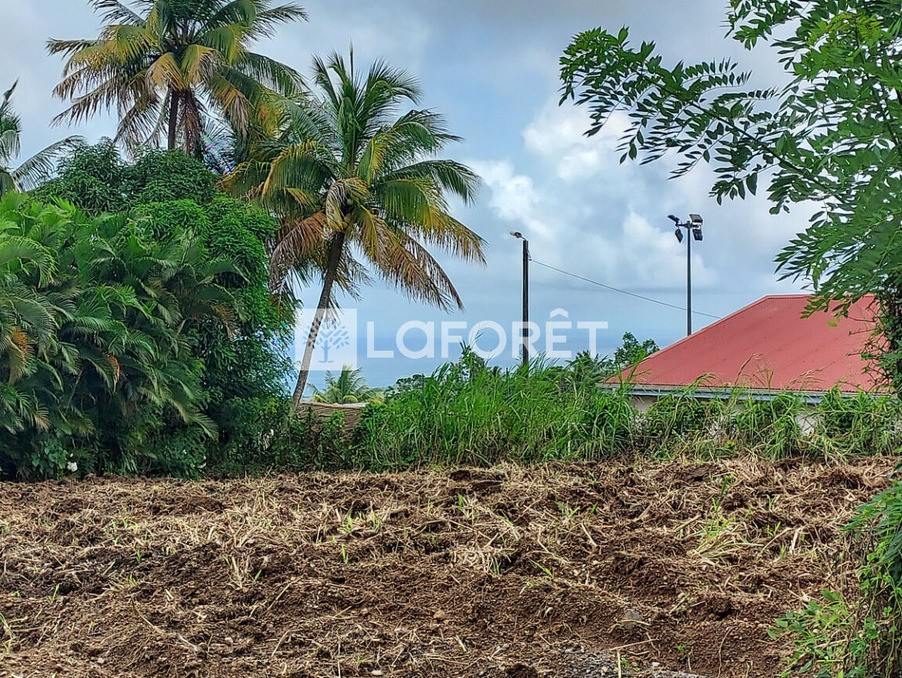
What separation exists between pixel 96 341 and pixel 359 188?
9.00 meters

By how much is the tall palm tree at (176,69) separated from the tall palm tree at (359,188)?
1598 mm

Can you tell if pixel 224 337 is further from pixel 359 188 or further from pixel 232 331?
pixel 359 188

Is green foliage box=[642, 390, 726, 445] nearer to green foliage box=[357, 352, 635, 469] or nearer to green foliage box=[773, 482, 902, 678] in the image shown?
green foliage box=[357, 352, 635, 469]

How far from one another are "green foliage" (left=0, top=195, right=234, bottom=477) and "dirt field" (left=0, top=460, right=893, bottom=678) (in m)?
3.12

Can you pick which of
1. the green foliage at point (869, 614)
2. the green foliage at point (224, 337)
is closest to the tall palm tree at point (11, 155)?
the green foliage at point (224, 337)

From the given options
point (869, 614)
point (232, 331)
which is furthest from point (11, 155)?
point (869, 614)

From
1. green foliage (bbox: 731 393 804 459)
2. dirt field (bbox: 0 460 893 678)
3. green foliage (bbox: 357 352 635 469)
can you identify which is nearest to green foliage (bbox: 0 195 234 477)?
green foliage (bbox: 357 352 635 469)

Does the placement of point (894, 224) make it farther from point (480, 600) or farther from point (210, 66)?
point (210, 66)

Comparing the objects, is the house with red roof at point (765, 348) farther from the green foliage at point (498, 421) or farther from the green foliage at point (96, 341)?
the green foliage at point (96, 341)

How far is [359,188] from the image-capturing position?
1681 cm

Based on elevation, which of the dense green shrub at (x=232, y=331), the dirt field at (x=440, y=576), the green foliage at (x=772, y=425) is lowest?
the dirt field at (x=440, y=576)

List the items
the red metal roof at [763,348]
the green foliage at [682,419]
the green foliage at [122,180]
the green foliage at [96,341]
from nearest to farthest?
the green foliage at [682,419]
the green foliage at [96,341]
the red metal roof at [763,348]
the green foliage at [122,180]

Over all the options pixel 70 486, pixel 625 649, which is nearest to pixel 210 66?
pixel 70 486

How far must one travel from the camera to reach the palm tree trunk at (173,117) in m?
18.9
